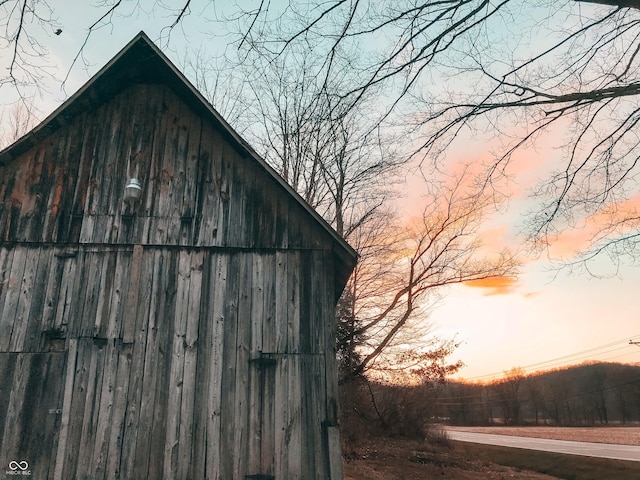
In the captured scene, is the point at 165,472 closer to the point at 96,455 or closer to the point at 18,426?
the point at 96,455

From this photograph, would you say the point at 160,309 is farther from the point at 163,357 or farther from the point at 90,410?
the point at 90,410

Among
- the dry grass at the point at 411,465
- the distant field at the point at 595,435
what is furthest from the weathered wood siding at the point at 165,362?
the distant field at the point at 595,435

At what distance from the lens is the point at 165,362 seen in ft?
21.7

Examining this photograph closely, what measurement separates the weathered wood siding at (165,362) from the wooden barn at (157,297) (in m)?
0.02

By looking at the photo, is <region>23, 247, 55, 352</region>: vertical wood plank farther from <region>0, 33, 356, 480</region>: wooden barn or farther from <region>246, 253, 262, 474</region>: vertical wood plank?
<region>246, 253, 262, 474</region>: vertical wood plank

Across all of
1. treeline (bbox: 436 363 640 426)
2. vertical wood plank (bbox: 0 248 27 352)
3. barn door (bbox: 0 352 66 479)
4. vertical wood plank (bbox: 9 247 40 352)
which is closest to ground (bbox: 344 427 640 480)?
barn door (bbox: 0 352 66 479)

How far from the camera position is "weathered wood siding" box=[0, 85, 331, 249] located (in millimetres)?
7160

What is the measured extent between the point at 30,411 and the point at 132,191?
3419mm

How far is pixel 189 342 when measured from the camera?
22.1 ft

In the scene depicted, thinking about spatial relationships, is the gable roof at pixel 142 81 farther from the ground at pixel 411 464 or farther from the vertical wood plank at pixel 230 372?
the ground at pixel 411 464

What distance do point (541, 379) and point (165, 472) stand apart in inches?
4460

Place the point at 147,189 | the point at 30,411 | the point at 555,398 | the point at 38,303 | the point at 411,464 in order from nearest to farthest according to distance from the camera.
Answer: the point at 30,411, the point at 38,303, the point at 147,189, the point at 411,464, the point at 555,398

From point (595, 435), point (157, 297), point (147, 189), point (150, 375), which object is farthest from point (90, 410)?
point (595, 435)

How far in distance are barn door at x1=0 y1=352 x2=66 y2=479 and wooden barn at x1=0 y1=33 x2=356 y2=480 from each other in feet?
0.06
